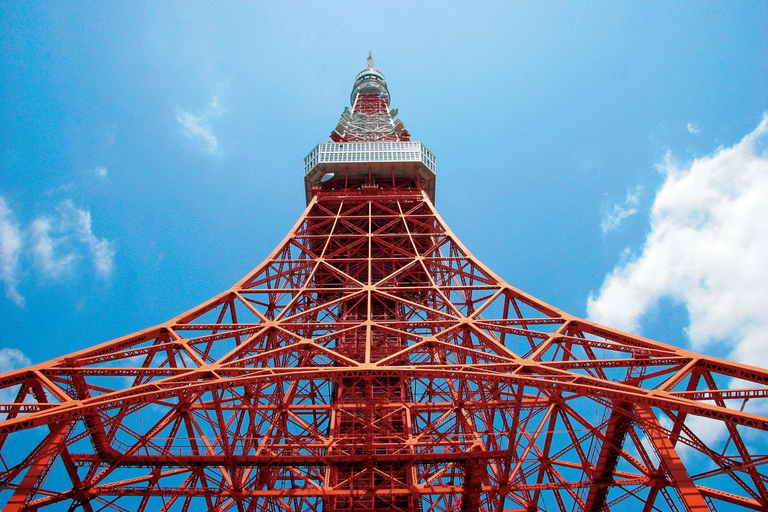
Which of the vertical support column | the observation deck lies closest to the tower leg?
the vertical support column

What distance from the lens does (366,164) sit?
1204 inches

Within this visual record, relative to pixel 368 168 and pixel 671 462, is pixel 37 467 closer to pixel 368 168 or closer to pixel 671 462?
pixel 671 462

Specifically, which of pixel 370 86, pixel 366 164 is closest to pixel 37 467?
pixel 366 164

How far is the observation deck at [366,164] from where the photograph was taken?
30.3m

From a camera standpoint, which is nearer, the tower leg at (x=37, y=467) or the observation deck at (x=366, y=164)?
the tower leg at (x=37, y=467)

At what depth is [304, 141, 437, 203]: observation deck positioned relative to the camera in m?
30.3

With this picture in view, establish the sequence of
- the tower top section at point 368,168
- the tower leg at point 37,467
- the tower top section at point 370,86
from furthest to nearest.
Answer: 1. the tower top section at point 370,86
2. the tower top section at point 368,168
3. the tower leg at point 37,467

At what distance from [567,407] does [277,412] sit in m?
9.49

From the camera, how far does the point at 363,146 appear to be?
31.6 meters

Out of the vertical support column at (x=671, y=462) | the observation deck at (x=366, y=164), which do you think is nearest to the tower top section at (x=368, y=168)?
the observation deck at (x=366, y=164)

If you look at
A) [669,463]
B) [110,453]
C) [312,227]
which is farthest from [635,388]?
[312,227]

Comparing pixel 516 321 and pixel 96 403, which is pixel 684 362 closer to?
pixel 516 321

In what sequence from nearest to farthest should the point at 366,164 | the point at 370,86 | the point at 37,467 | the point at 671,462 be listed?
1. the point at 671,462
2. the point at 37,467
3. the point at 366,164
4. the point at 370,86

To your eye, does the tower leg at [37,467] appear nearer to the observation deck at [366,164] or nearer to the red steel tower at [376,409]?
the red steel tower at [376,409]
